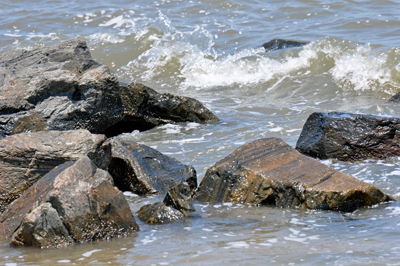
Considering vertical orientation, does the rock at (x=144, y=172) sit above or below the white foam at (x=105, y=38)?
below

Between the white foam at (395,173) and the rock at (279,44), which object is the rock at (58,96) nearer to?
the white foam at (395,173)

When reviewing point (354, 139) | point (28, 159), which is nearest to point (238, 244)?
point (28, 159)

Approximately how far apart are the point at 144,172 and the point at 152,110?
2.68m

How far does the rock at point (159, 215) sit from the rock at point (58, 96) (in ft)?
7.35

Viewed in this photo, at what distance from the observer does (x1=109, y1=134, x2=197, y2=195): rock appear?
15.2 ft

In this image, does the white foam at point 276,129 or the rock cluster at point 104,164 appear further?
the white foam at point 276,129

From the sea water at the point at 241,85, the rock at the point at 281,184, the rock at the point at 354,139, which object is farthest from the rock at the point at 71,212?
the rock at the point at 354,139

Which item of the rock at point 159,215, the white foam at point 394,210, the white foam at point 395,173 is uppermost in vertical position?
the rock at point 159,215

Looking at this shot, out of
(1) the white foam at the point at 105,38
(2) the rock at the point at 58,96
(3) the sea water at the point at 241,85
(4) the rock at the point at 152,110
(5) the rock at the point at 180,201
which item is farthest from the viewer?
(1) the white foam at the point at 105,38

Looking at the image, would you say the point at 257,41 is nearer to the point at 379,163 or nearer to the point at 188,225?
the point at 379,163

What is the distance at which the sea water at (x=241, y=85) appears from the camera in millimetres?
3082

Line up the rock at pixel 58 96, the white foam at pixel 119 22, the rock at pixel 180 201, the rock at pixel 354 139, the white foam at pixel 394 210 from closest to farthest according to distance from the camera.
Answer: the white foam at pixel 394 210
the rock at pixel 180 201
the rock at pixel 354 139
the rock at pixel 58 96
the white foam at pixel 119 22

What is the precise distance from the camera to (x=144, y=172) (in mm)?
4723

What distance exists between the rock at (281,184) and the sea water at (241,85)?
113 millimetres
